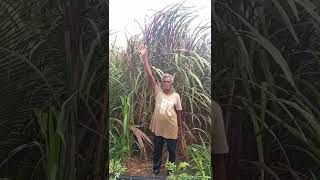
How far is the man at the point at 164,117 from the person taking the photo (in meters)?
2.09

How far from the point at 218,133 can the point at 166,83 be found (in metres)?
0.41

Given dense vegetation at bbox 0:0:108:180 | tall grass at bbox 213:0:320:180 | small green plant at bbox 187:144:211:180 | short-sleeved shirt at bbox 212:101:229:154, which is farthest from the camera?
dense vegetation at bbox 0:0:108:180

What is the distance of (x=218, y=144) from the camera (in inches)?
75.6

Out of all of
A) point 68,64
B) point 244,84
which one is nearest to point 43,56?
point 68,64

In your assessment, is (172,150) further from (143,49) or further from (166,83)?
(143,49)

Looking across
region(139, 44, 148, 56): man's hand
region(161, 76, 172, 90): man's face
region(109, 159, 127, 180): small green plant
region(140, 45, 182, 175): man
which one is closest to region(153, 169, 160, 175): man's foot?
region(140, 45, 182, 175): man

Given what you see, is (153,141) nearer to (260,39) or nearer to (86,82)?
(86,82)

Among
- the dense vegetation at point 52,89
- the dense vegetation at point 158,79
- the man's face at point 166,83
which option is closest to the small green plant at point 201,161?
the dense vegetation at point 158,79

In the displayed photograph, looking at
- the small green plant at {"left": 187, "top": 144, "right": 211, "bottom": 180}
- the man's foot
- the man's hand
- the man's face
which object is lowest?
the man's foot

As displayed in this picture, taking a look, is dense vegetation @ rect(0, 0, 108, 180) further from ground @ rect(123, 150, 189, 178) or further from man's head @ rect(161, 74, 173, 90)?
man's head @ rect(161, 74, 173, 90)

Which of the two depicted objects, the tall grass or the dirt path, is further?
the dirt path

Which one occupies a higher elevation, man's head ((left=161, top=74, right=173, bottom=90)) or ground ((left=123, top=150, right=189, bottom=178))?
man's head ((left=161, top=74, right=173, bottom=90))

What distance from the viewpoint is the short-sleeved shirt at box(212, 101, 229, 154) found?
1900mm

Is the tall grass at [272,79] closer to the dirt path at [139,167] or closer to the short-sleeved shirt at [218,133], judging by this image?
the short-sleeved shirt at [218,133]
